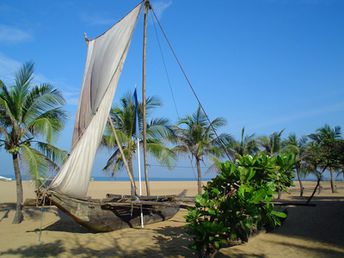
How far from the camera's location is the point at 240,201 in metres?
5.67

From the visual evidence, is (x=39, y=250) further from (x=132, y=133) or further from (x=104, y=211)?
(x=132, y=133)

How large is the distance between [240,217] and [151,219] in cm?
581

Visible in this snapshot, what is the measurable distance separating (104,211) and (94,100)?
314 centimetres

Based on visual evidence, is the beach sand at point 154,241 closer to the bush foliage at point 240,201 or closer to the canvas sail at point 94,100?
the canvas sail at point 94,100

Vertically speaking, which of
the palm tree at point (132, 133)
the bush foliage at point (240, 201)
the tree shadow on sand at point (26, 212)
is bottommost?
the tree shadow on sand at point (26, 212)

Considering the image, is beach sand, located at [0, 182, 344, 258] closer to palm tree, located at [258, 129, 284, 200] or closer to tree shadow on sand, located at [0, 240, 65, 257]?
tree shadow on sand, located at [0, 240, 65, 257]

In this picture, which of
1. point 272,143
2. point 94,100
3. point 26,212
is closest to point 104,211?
point 94,100

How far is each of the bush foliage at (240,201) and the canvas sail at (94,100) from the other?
3468mm

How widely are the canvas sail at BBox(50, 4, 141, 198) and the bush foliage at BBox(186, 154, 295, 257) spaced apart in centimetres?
347

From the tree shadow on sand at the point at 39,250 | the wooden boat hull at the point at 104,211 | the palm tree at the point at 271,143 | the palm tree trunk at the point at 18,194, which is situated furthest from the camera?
the palm tree at the point at 271,143

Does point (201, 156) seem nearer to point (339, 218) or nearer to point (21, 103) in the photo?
point (339, 218)

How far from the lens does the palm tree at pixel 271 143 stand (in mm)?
24248

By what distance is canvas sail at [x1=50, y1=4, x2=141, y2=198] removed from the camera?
27.6 ft

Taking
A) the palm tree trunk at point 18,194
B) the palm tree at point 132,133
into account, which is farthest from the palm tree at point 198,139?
the palm tree trunk at point 18,194
